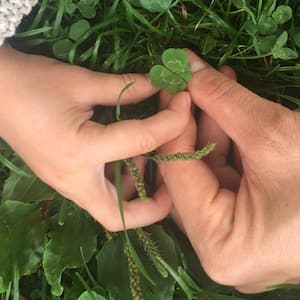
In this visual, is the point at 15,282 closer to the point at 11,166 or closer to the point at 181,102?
the point at 11,166

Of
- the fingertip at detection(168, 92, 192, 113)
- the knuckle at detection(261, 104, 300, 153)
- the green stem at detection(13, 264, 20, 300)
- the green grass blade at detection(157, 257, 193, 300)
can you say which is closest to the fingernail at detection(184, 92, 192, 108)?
the fingertip at detection(168, 92, 192, 113)

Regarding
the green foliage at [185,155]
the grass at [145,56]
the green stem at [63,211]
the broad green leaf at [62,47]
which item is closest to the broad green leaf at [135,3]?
the grass at [145,56]

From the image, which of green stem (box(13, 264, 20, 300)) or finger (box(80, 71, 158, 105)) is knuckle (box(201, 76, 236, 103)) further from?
green stem (box(13, 264, 20, 300))

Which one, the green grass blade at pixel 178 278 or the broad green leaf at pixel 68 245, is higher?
the broad green leaf at pixel 68 245

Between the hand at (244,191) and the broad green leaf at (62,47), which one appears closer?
the hand at (244,191)

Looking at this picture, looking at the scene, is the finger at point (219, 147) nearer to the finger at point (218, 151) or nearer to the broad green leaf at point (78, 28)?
the finger at point (218, 151)

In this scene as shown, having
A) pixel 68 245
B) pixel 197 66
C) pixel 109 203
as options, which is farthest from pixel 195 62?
pixel 68 245
